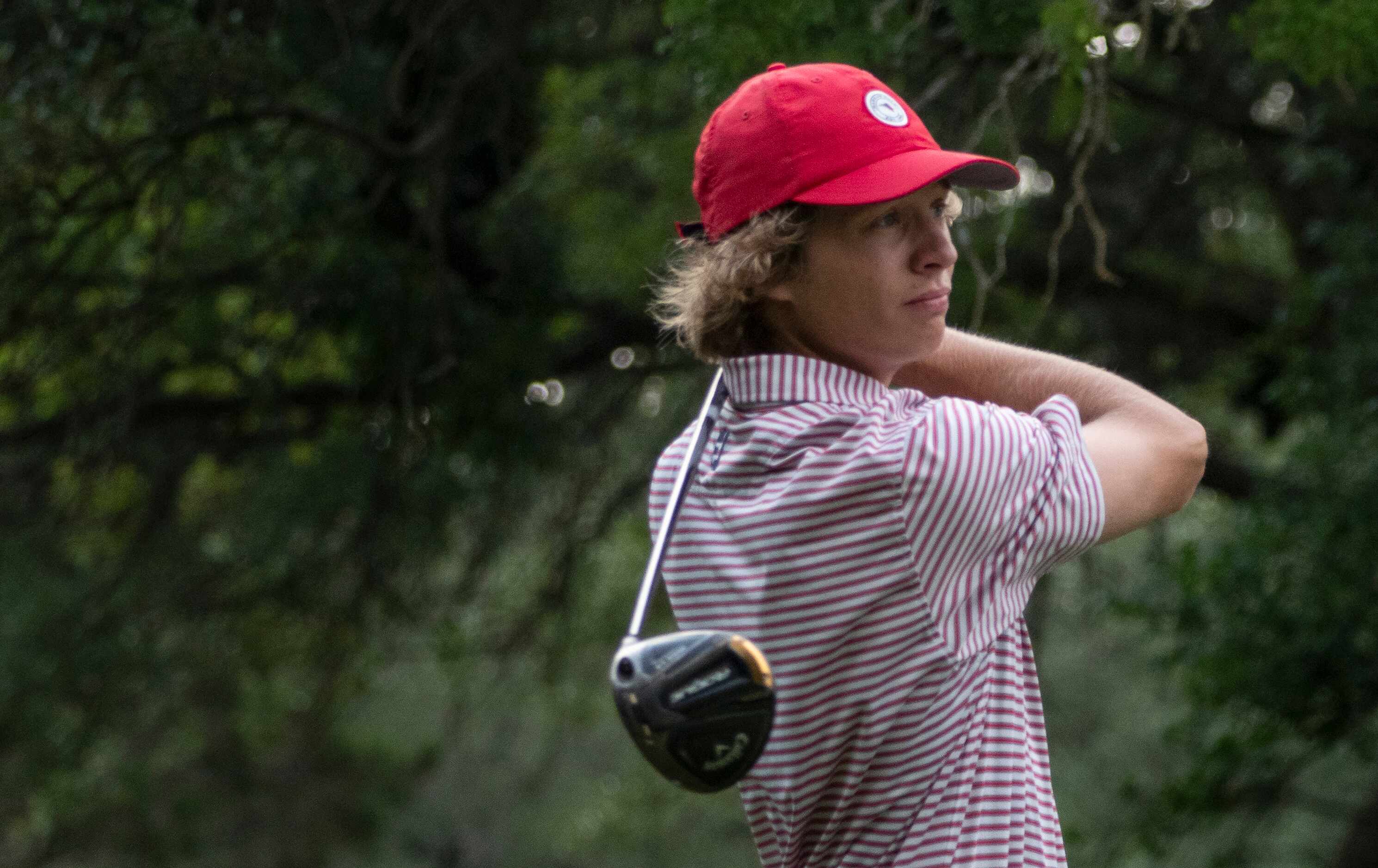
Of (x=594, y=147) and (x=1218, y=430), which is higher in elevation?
(x=594, y=147)

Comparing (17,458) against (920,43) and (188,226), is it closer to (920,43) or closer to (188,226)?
(188,226)

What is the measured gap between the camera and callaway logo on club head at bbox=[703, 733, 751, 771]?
61.5 inches

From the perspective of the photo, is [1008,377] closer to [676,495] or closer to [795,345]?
[795,345]

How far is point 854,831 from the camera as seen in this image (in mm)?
1807

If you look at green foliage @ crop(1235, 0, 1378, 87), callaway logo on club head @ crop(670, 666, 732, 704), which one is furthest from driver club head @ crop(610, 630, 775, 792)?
green foliage @ crop(1235, 0, 1378, 87)

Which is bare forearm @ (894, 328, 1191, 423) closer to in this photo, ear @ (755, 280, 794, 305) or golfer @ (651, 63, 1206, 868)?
golfer @ (651, 63, 1206, 868)

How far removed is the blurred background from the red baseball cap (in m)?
1.18

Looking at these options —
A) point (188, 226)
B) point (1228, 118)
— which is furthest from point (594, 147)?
point (1228, 118)

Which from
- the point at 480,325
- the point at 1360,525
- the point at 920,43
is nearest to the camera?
the point at 920,43

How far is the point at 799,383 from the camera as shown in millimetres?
1814

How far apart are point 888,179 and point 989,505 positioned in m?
0.38

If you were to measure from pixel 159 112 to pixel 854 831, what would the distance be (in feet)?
12.1

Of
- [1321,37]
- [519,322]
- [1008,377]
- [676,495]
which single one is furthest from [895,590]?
[519,322]

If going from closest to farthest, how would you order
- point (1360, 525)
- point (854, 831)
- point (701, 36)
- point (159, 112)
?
point (854, 831), point (701, 36), point (159, 112), point (1360, 525)
